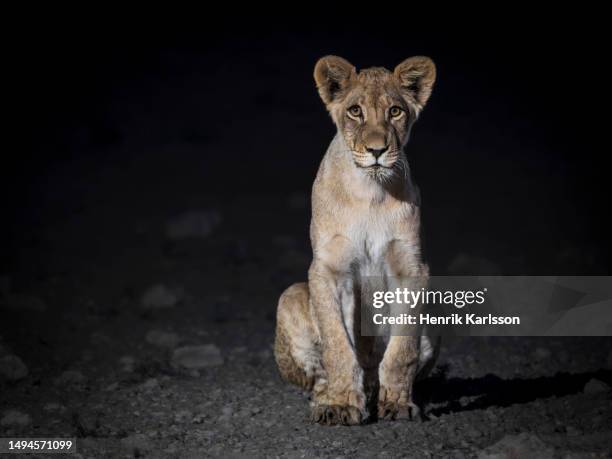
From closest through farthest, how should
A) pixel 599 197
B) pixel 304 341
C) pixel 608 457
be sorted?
pixel 608 457, pixel 304 341, pixel 599 197

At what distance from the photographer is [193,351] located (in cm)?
980

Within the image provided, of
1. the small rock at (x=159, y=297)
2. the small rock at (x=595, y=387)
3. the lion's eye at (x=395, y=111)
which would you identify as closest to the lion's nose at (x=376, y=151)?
the lion's eye at (x=395, y=111)

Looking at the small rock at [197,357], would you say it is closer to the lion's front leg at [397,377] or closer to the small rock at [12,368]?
the small rock at [12,368]

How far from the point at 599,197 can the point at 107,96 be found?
28.4 feet

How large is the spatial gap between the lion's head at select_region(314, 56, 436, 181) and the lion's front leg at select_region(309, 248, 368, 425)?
80 centimetres

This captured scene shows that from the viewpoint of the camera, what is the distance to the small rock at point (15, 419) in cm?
798

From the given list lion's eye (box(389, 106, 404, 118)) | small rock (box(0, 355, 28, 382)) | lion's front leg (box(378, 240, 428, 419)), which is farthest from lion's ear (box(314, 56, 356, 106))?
small rock (box(0, 355, 28, 382))

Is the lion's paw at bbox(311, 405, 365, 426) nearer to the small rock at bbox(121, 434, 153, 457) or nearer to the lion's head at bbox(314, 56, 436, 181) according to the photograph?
the small rock at bbox(121, 434, 153, 457)

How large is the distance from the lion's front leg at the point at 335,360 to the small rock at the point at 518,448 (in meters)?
0.94

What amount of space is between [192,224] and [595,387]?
6.74 meters

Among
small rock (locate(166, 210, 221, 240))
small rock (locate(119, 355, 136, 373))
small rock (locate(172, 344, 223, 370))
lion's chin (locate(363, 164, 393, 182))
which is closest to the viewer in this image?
lion's chin (locate(363, 164, 393, 182))

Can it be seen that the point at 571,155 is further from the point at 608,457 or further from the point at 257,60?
the point at 608,457

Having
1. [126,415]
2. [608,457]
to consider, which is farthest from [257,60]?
[608,457]

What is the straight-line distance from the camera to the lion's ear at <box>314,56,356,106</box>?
24.5 feet
